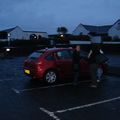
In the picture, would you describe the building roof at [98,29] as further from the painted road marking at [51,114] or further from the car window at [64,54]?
the painted road marking at [51,114]

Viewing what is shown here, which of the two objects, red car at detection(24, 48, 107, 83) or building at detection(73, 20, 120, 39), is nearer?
red car at detection(24, 48, 107, 83)

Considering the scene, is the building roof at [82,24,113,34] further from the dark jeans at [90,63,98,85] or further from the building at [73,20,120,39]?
the dark jeans at [90,63,98,85]

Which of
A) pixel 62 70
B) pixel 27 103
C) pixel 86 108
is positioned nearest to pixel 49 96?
pixel 27 103

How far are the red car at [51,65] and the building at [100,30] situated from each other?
3093 inches

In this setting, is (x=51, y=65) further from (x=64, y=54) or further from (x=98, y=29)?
(x=98, y=29)

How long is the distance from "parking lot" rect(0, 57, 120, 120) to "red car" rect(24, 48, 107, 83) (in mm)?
376

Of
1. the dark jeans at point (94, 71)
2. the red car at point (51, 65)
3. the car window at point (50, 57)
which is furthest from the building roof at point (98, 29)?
the dark jeans at point (94, 71)

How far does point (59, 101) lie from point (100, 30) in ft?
313

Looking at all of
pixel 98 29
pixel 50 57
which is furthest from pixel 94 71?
pixel 98 29

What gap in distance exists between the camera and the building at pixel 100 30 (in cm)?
9375

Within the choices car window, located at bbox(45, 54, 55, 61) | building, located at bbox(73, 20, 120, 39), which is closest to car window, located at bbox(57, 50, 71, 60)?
car window, located at bbox(45, 54, 55, 61)

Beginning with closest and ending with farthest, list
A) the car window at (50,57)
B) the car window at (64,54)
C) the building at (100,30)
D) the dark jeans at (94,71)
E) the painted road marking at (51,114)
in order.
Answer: the painted road marking at (51,114)
the dark jeans at (94,71)
the car window at (50,57)
the car window at (64,54)
the building at (100,30)

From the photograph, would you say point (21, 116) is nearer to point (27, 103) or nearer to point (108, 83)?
point (27, 103)

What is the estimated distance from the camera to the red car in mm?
14625
